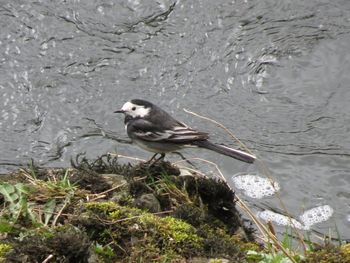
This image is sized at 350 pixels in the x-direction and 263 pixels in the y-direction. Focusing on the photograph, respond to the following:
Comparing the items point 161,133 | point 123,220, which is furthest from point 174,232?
point 161,133

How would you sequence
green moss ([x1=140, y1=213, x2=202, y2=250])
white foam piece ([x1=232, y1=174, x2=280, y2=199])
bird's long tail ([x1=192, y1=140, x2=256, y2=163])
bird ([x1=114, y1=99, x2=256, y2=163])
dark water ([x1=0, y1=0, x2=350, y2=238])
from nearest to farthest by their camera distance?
green moss ([x1=140, y1=213, x2=202, y2=250])
bird's long tail ([x1=192, y1=140, x2=256, y2=163])
bird ([x1=114, y1=99, x2=256, y2=163])
white foam piece ([x1=232, y1=174, x2=280, y2=199])
dark water ([x1=0, y1=0, x2=350, y2=238])

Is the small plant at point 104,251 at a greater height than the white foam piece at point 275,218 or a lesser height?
greater

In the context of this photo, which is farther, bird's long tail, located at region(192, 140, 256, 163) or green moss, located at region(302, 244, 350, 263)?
bird's long tail, located at region(192, 140, 256, 163)

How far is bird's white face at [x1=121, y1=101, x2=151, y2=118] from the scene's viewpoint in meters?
7.38

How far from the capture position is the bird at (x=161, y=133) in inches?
273

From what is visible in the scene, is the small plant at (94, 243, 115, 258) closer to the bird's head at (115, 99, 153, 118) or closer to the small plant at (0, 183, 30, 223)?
the small plant at (0, 183, 30, 223)

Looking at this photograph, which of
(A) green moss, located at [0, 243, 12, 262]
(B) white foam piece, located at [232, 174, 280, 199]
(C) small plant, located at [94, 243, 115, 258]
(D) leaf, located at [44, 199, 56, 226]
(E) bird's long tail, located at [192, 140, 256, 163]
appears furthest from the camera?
(B) white foam piece, located at [232, 174, 280, 199]

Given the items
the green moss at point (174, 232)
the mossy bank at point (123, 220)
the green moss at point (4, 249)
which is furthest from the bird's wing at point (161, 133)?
the green moss at point (4, 249)

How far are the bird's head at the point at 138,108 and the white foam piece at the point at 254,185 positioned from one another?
1.48 metres

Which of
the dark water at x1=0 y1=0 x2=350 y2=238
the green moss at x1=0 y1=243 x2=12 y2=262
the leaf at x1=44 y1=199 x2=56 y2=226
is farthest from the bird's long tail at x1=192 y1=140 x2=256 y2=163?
the green moss at x1=0 y1=243 x2=12 y2=262

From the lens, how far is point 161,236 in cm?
500

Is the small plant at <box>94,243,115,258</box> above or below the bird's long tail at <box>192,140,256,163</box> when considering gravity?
below

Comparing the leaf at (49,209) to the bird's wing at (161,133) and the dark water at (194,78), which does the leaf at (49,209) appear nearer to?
the bird's wing at (161,133)

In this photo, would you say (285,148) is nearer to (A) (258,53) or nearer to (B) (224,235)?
(A) (258,53)
